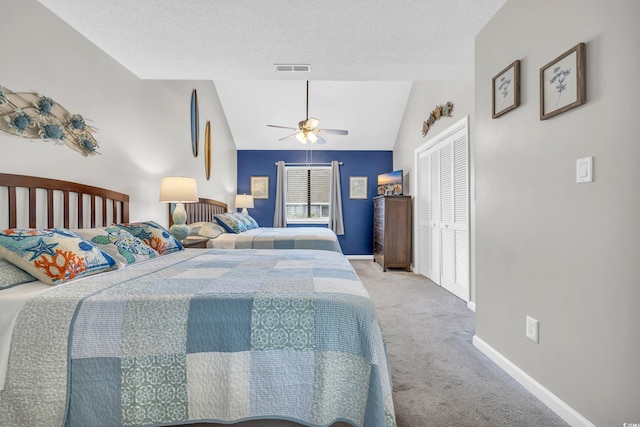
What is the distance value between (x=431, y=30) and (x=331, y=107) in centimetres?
378

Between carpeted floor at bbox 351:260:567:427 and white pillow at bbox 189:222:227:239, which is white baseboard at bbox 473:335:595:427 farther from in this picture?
white pillow at bbox 189:222:227:239

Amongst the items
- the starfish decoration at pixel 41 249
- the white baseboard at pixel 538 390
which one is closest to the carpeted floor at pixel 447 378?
the white baseboard at pixel 538 390

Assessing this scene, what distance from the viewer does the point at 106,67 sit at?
2.63 metres

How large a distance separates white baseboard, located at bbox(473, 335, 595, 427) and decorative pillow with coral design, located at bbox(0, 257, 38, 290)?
2.56m

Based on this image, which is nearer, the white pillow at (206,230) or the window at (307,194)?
the white pillow at (206,230)

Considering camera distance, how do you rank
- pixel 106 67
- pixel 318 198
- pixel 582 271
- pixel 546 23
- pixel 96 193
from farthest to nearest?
1. pixel 318 198
2. pixel 106 67
3. pixel 96 193
4. pixel 546 23
5. pixel 582 271

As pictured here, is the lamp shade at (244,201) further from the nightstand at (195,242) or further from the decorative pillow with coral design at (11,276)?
the decorative pillow with coral design at (11,276)

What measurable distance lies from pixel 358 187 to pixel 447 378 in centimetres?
525

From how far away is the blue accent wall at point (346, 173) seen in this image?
22.8 ft

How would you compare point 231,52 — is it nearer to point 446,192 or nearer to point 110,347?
point 110,347

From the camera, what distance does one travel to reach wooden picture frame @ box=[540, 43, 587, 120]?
56.2 inches

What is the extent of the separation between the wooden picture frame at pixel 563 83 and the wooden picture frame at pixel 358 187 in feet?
17.3

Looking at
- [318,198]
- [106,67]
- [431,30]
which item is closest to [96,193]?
[106,67]

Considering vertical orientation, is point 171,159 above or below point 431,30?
below
